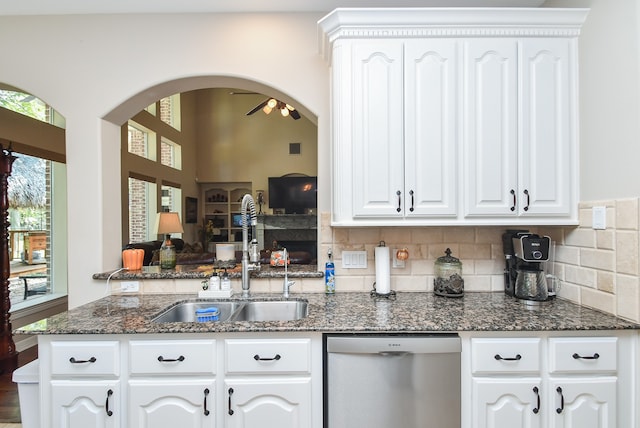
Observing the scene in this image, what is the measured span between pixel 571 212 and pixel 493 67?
3.06ft

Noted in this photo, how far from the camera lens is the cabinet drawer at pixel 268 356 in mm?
1544

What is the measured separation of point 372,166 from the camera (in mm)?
1864

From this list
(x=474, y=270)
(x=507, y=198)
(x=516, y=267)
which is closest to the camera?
(x=507, y=198)

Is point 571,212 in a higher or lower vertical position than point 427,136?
lower

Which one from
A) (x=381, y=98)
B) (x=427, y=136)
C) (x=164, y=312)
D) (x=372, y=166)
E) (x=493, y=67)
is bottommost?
(x=164, y=312)

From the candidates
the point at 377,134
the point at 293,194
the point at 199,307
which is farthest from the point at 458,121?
the point at 293,194

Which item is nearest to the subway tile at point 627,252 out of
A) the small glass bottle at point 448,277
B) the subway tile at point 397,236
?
the small glass bottle at point 448,277

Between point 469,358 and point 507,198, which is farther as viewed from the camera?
point 507,198

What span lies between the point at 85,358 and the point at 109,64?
6.05 ft

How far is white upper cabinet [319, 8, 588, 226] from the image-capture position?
1.86 meters

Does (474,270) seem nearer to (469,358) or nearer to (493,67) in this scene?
(469,358)

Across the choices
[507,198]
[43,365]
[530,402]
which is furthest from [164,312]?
[507,198]

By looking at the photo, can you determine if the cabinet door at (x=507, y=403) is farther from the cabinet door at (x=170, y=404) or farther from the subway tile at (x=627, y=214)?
the cabinet door at (x=170, y=404)

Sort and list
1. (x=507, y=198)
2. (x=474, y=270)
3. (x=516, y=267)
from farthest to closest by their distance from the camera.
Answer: (x=474, y=270)
(x=516, y=267)
(x=507, y=198)
